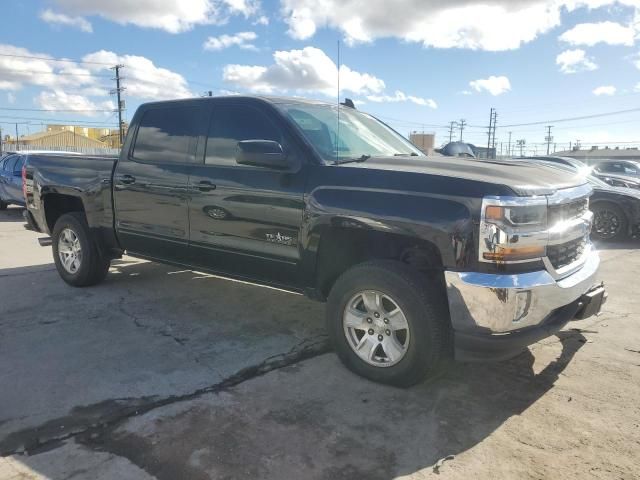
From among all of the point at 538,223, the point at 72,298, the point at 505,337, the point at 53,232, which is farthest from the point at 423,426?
the point at 53,232

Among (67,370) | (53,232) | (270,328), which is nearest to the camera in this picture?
(67,370)

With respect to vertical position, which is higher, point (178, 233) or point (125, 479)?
point (178, 233)

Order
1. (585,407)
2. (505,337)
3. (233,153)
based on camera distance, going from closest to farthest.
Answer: (505,337)
(585,407)
(233,153)

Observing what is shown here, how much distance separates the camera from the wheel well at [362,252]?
11.4 feet

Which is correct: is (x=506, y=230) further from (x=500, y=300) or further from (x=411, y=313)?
(x=411, y=313)

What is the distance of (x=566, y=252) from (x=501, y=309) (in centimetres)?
79

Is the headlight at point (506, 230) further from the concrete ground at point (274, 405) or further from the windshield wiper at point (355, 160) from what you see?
the windshield wiper at point (355, 160)

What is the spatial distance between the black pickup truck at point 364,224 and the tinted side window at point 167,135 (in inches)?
0.6

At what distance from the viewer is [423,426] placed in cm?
307

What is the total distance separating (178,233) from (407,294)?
93.5 inches

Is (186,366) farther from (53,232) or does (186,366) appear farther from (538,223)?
(53,232)

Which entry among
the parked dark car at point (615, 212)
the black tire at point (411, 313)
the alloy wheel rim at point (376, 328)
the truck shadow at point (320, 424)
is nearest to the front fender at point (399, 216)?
the black tire at point (411, 313)

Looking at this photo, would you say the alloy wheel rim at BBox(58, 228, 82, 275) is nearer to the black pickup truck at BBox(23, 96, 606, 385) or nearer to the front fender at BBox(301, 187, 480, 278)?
the black pickup truck at BBox(23, 96, 606, 385)

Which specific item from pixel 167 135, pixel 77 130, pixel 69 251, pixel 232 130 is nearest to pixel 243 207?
pixel 232 130
